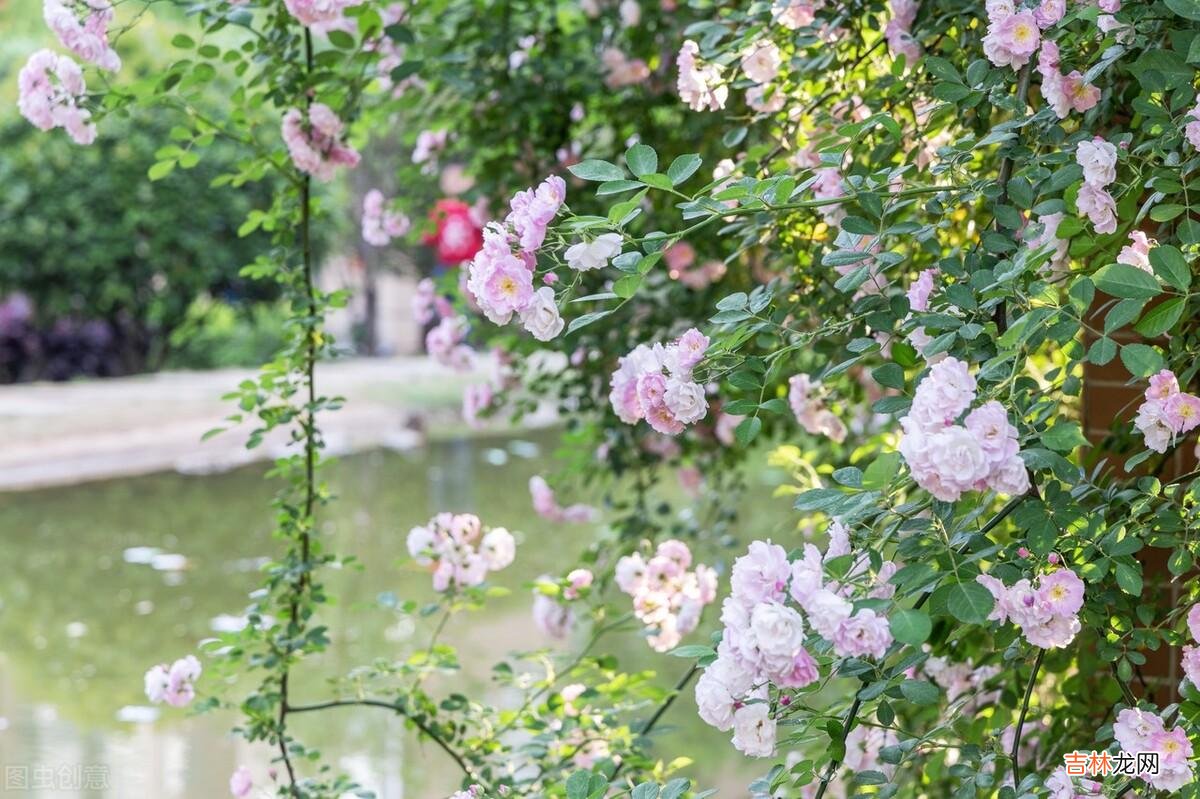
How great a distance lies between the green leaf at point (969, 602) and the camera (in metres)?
0.95

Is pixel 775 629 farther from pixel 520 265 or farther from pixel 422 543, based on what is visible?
pixel 422 543

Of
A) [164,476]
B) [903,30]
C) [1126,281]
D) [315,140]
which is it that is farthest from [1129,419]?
[164,476]

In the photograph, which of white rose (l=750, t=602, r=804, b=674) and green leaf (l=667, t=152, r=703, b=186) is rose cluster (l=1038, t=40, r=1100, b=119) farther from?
white rose (l=750, t=602, r=804, b=674)

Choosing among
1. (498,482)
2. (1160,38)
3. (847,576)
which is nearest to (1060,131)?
(1160,38)

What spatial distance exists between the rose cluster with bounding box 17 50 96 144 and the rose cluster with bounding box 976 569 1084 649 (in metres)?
1.31

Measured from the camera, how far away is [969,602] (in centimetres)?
95

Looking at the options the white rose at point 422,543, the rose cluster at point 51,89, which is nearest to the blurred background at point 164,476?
the white rose at point 422,543

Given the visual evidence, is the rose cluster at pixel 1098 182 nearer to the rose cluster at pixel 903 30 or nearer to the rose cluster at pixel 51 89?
the rose cluster at pixel 903 30

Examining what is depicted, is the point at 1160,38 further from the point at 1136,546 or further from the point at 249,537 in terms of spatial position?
the point at 249,537

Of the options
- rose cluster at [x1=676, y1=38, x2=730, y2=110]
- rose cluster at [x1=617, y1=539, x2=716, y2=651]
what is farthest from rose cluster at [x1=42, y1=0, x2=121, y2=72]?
rose cluster at [x1=617, y1=539, x2=716, y2=651]

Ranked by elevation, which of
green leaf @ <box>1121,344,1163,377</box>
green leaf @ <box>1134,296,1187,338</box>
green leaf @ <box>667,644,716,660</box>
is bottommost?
green leaf @ <box>667,644,716,660</box>

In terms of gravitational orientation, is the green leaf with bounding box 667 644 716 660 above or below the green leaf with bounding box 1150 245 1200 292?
below

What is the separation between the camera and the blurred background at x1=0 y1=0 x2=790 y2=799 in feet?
10.3

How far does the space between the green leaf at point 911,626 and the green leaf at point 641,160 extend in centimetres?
37
